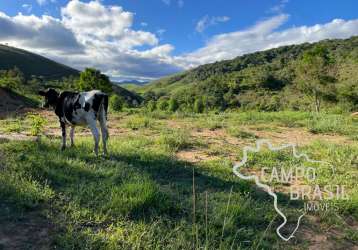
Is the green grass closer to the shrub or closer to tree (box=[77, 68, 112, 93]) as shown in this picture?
the shrub

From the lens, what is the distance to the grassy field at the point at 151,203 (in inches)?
143

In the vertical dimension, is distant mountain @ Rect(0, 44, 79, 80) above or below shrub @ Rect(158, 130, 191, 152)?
above

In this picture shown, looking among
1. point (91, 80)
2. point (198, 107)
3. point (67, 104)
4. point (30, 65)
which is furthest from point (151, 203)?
point (30, 65)

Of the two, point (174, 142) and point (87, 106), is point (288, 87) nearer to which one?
point (174, 142)

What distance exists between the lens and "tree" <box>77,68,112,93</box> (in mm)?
43031

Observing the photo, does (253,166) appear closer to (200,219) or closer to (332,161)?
(332,161)

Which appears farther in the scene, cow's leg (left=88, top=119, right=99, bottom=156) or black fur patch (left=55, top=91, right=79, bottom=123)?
black fur patch (left=55, top=91, right=79, bottom=123)

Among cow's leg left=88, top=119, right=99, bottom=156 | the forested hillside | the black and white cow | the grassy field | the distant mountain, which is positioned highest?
the distant mountain

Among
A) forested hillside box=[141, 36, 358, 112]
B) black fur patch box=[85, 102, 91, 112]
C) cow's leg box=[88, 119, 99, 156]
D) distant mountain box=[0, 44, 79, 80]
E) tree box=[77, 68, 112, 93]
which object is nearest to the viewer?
cow's leg box=[88, 119, 99, 156]

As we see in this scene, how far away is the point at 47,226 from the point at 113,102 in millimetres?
22292

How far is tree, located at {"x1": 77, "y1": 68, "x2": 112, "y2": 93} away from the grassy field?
36.6 m

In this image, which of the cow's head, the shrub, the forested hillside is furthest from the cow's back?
the forested hillside

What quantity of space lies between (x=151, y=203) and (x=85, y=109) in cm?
335

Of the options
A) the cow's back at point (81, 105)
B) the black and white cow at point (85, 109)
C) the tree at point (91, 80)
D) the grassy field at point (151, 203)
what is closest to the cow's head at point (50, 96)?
the black and white cow at point (85, 109)
